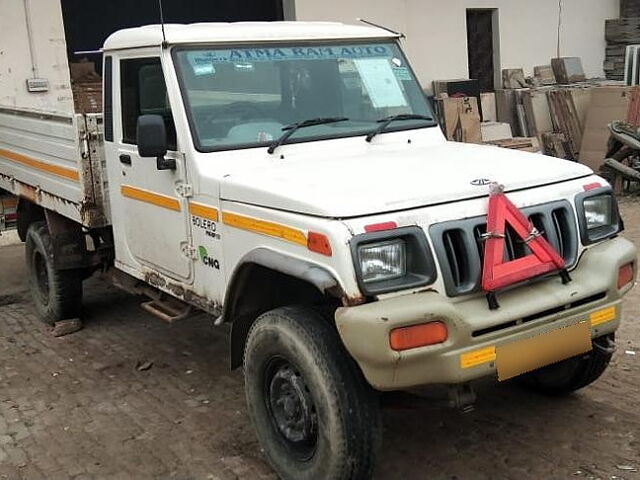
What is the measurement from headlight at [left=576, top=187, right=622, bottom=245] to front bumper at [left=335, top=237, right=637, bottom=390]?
0.26 metres

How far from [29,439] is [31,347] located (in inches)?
68.0

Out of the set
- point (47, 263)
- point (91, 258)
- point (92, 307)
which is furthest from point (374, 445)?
point (92, 307)

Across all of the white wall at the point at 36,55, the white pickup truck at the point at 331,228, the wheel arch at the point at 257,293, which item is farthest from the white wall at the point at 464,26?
the wheel arch at the point at 257,293

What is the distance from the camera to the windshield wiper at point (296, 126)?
4062mm

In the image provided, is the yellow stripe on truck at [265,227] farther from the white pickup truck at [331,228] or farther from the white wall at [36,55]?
the white wall at [36,55]

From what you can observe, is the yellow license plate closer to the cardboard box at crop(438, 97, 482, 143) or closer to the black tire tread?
the black tire tread

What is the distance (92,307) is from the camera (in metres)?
6.84

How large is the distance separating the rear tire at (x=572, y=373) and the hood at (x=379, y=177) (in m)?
0.94

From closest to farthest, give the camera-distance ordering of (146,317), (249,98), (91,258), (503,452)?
(503,452), (249,98), (91,258), (146,317)

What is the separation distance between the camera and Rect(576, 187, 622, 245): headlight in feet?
11.5

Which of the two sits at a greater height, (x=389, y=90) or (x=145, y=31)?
(x=145, y=31)

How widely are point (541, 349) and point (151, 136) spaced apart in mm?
2090

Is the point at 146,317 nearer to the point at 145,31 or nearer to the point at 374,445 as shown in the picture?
the point at 145,31

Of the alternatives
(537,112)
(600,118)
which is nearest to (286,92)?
(600,118)
